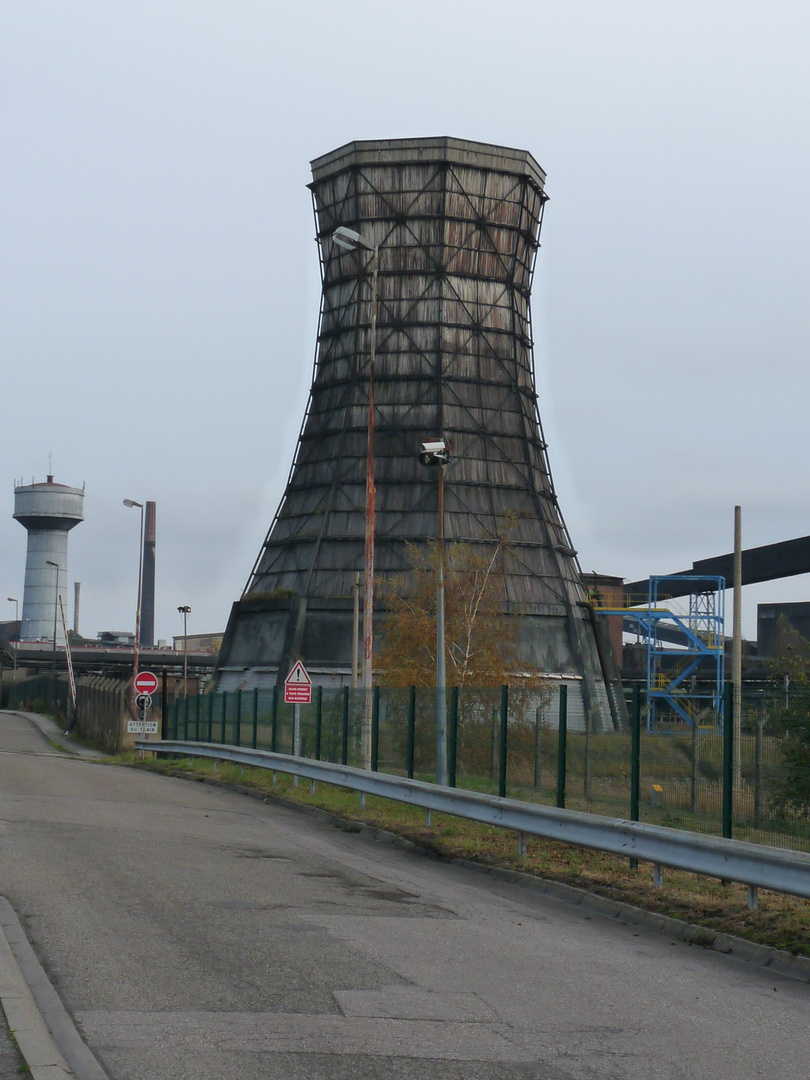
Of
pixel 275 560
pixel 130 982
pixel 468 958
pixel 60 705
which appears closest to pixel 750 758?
pixel 468 958

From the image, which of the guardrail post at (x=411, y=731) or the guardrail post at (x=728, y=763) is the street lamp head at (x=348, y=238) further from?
the guardrail post at (x=728, y=763)

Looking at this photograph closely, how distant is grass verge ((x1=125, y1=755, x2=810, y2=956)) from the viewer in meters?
11.2

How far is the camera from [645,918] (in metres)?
12.1

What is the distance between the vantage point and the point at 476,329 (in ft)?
218

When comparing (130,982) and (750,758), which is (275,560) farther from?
(130,982)

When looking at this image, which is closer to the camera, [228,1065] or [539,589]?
[228,1065]

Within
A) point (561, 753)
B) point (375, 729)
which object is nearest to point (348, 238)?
point (375, 729)

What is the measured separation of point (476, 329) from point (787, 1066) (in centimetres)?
6119

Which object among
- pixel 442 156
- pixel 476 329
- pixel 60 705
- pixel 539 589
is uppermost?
pixel 442 156

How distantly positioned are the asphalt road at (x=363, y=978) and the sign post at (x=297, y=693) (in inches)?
429

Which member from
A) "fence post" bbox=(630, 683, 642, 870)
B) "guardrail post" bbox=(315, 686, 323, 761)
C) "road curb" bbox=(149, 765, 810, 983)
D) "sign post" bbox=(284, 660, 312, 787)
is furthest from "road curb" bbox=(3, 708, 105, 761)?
"fence post" bbox=(630, 683, 642, 870)

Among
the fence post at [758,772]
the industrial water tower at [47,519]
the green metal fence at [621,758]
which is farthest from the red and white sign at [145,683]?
the industrial water tower at [47,519]

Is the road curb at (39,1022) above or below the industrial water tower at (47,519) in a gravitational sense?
below

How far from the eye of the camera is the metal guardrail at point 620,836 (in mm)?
10930
